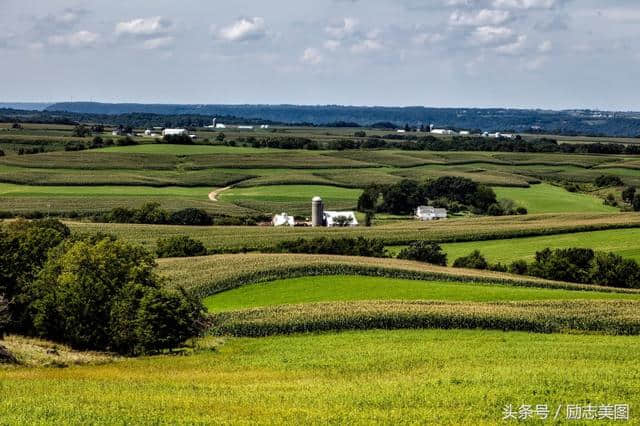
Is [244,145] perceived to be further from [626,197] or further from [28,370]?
[28,370]

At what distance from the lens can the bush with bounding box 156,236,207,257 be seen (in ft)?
232

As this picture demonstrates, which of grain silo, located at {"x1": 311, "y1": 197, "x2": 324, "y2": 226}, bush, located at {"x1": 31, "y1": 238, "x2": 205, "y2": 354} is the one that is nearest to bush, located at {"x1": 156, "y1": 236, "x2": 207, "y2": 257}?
bush, located at {"x1": 31, "y1": 238, "x2": 205, "y2": 354}

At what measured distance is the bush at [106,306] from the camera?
41.4 m

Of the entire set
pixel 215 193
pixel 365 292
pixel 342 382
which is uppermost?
pixel 342 382

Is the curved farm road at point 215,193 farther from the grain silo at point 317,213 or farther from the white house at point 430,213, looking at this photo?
the white house at point 430,213

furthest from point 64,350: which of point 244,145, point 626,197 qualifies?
point 244,145

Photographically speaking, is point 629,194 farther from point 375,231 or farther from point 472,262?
point 472,262

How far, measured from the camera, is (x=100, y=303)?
1687 inches

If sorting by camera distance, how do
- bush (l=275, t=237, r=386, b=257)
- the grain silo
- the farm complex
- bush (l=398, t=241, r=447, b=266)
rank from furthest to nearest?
the grain silo → bush (l=275, t=237, r=386, b=257) → bush (l=398, t=241, r=447, b=266) → the farm complex

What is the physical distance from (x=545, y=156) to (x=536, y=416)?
163 m

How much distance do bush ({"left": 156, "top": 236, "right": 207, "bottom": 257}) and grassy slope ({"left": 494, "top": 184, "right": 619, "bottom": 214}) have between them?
57369 mm

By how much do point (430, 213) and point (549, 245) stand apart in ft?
109

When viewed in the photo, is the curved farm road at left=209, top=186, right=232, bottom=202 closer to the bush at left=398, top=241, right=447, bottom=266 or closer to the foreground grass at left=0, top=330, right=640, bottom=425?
the bush at left=398, top=241, right=447, bottom=266

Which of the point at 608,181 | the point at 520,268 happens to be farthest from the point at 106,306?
the point at 608,181
